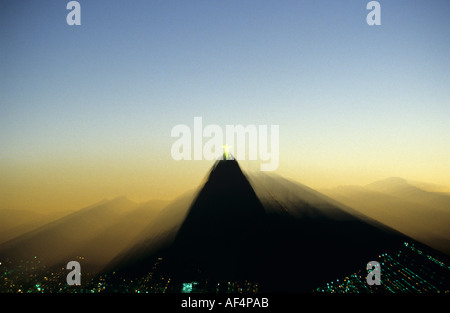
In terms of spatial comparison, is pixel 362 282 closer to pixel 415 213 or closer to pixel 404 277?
pixel 404 277

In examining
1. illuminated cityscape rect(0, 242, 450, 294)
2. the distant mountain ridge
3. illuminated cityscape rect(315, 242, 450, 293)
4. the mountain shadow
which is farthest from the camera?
the distant mountain ridge

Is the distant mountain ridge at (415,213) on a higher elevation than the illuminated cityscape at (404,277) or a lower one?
lower

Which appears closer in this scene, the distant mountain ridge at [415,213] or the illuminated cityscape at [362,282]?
the illuminated cityscape at [362,282]

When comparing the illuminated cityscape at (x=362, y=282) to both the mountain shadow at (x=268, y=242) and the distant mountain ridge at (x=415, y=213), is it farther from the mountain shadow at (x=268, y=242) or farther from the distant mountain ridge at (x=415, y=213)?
the distant mountain ridge at (x=415, y=213)

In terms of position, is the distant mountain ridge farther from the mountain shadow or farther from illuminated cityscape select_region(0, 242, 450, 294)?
the mountain shadow

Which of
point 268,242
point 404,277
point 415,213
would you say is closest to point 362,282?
point 404,277

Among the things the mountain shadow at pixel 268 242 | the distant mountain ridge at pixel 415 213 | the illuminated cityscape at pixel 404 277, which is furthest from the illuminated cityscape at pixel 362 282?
the distant mountain ridge at pixel 415 213

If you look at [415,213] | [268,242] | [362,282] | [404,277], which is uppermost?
[268,242]

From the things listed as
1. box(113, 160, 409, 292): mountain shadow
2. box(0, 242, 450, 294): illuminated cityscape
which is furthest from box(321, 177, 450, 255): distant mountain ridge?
box(113, 160, 409, 292): mountain shadow

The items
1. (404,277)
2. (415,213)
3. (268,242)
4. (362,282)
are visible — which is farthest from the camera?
(415,213)

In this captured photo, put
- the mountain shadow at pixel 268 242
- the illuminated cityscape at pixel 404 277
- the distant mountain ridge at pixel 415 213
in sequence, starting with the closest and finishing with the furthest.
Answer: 1. the illuminated cityscape at pixel 404 277
2. the mountain shadow at pixel 268 242
3. the distant mountain ridge at pixel 415 213
